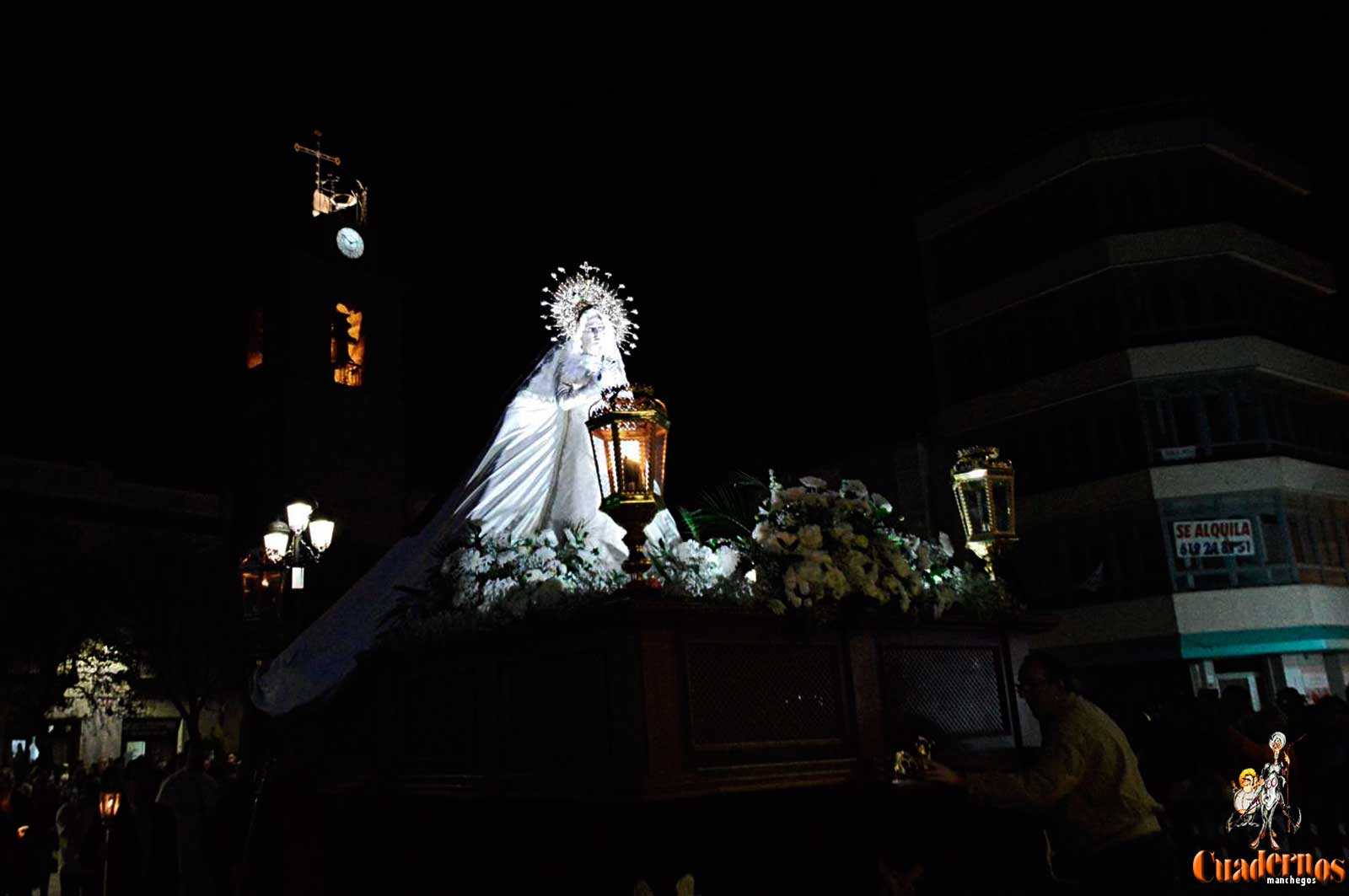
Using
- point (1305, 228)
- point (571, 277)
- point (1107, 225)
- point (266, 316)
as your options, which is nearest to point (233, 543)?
point (266, 316)

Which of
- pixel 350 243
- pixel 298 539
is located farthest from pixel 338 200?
pixel 298 539

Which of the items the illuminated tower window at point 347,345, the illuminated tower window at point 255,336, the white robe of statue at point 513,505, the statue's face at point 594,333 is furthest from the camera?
the illuminated tower window at point 347,345

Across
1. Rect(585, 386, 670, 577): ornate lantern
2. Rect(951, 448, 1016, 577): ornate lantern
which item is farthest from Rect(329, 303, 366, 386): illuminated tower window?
Rect(585, 386, 670, 577): ornate lantern

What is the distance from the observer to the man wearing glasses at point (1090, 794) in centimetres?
508

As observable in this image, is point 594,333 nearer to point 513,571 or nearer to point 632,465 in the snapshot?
point 513,571

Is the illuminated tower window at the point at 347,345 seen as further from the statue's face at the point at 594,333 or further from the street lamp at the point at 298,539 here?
the statue's face at the point at 594,333

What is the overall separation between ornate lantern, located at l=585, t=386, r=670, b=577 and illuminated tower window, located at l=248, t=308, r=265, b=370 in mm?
36804

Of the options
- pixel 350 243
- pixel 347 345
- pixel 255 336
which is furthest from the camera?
pixel 350 243

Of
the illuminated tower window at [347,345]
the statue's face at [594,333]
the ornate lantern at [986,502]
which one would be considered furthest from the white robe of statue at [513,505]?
the illuminated tower window at [347,345]

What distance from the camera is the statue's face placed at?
879cm

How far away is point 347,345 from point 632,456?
121 ft

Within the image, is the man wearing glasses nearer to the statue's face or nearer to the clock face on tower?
the statue's face

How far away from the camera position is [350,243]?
40.4 metres

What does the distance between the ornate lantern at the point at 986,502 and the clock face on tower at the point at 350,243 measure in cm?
3636
